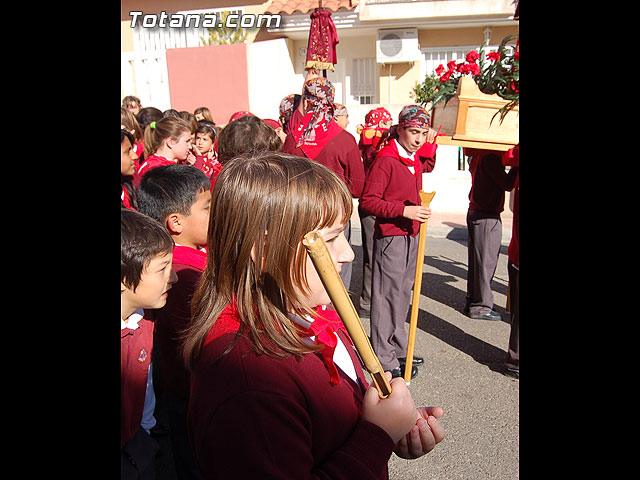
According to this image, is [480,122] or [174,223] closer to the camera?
[174,223]

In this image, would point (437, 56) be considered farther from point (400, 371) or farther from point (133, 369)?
point (133, 369)

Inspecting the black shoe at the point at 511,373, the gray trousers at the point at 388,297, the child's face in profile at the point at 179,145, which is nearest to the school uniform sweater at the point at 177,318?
the gray trousers at the point at 388,297

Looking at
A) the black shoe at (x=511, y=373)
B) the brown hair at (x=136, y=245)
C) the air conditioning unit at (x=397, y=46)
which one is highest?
the air conditioning unit at (x=397, y=46)

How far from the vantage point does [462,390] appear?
344cm

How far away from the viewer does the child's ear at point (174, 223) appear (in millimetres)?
2150

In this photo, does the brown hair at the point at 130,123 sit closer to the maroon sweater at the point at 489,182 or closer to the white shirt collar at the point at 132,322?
the maroon sweater at the point at 489,182

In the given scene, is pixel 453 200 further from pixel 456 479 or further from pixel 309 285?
pixel 309 285

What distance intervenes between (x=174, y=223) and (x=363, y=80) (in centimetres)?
1473

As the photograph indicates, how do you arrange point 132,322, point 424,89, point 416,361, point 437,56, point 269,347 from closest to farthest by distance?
1. point 269,347
2. point 132,322
3. point 416,361
4. point 424,89
5. point 437,56

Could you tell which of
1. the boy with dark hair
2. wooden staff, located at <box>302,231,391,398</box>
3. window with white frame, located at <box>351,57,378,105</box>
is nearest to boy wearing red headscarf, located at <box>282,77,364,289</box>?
the boy with dark hair

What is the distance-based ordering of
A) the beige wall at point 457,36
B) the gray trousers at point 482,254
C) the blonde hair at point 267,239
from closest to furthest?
the blonde hair at point 267,239 < the gray trousers at point 482,254 < the beige wall at point 457,36

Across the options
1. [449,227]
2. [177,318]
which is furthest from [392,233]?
[449,227]

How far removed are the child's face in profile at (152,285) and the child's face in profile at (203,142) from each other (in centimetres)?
322
